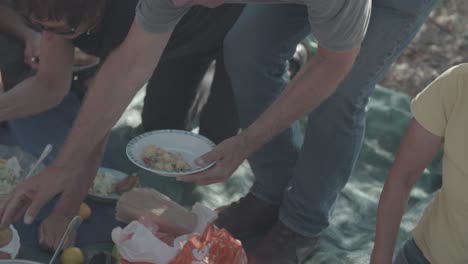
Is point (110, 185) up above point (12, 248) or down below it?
below

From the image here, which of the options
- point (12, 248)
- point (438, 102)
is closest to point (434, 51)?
point (438, 102)

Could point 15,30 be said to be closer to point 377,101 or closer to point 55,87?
point 55,87

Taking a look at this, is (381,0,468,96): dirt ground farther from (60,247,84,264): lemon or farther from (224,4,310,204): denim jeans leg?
(60,247,84,264): lemon

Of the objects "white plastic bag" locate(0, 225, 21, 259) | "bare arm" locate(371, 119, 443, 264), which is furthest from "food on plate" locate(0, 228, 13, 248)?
"bare arm" locate(371, 119, 443, 264)

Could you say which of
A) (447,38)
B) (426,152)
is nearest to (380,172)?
(426,152)

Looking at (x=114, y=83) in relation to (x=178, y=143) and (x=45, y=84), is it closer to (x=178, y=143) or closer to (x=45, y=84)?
(x=45, y=84)

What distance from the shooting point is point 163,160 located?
2.06 m

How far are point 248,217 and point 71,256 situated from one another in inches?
21.1

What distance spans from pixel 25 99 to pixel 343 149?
87 centimetres

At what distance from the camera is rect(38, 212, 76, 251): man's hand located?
1.99 m

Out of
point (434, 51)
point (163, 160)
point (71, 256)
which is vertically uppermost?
point (163, 160)

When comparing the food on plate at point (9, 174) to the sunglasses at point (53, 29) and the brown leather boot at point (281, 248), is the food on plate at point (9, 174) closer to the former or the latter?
the sunglasses at point (53, 29)

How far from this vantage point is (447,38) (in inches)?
171

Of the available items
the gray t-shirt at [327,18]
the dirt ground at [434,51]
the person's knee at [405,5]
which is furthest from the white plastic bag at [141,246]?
the dirt ground at [434,51]
